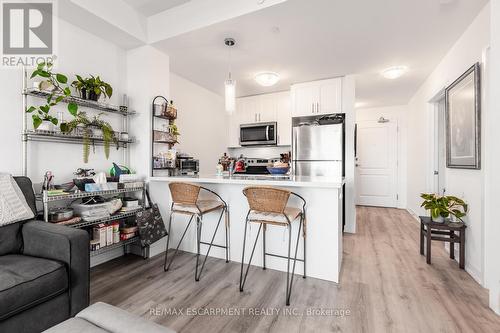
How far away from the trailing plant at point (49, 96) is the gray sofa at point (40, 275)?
2.03 feet

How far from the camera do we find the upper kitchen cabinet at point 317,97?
154 inches

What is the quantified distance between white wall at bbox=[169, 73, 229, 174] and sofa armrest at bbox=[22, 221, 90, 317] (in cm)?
230

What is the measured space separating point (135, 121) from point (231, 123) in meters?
2.44

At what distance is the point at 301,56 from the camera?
316 centimetres

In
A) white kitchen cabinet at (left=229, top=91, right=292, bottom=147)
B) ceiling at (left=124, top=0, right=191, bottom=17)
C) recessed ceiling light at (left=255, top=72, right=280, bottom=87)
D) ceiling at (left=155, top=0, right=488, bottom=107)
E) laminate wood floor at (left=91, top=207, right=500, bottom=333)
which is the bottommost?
laminate wood floor at (left=91, top=207, right=500, bottom=333)

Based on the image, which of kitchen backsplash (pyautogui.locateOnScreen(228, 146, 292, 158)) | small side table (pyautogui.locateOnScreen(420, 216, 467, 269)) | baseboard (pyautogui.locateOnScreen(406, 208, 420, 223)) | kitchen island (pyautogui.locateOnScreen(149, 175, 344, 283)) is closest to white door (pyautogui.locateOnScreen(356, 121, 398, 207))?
baseboard (pyautogui.locateOnScreen(406, 208, 420, 223))

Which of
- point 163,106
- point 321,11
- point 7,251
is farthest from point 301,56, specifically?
point 7,251

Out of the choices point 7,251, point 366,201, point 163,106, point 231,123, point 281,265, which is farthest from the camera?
point 366,201

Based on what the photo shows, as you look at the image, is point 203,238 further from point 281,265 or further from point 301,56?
point 301,56

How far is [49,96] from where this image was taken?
208 centimetres

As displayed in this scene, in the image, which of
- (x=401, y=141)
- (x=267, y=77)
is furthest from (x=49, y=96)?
(x=401, y=141)

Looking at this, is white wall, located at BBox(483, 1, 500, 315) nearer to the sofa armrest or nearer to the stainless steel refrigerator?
the stainless steel refrigerator

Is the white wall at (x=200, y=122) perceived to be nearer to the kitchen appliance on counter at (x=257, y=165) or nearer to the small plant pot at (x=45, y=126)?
the kitchen appliance on counter at (x=257, y=165)

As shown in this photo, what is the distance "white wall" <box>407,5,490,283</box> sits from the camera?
2197 mm
